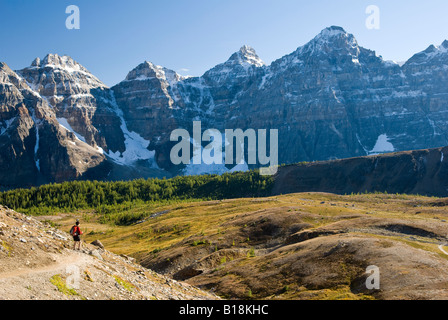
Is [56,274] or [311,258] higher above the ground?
[56,274]

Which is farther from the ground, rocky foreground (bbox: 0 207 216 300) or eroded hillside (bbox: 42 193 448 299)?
rocky foreground (bbox: 0 207 216 300)

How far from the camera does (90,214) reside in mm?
185625

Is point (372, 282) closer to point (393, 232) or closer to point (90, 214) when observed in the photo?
point (393, 232)

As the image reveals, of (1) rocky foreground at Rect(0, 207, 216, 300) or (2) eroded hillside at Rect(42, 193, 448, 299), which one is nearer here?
(1) rocky foreground at Rect(0, 207, 216, 300)

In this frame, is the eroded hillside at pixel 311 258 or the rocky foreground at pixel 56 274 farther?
the eroded hillside at pixel 311 258

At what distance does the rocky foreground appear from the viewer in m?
25.1

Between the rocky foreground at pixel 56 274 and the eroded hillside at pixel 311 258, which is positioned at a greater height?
the rocky foreground at pixel 56 274

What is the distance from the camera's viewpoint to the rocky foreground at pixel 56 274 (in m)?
25.1

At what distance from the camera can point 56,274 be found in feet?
89.8

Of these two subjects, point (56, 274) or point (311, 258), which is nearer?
point (56, 274)
